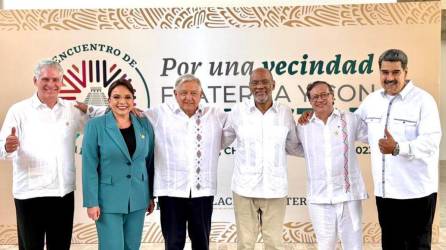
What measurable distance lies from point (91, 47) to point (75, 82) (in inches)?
15.0

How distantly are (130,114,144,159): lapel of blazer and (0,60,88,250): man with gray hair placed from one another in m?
0.48

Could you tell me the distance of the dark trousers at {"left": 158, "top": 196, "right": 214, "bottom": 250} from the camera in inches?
124

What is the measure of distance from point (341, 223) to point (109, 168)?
1563 millimetres

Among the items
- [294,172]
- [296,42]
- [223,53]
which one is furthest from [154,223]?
[296,42]

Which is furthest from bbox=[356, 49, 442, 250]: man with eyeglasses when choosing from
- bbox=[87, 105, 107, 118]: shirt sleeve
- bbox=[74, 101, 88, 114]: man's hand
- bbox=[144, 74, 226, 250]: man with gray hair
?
bbox=[74, 101, 88, 114]: man's hand

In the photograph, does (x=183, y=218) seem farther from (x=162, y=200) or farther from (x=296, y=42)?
(x=296, y=42)

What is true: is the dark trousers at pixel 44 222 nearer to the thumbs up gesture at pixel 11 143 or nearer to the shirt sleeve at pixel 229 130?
the thumbs up gesture at pixel 11 143

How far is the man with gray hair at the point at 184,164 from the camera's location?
3.11 metres

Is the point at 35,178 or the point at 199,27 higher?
the point at 199,27

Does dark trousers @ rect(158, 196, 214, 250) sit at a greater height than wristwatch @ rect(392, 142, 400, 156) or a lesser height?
lesser

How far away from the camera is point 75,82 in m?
4.46

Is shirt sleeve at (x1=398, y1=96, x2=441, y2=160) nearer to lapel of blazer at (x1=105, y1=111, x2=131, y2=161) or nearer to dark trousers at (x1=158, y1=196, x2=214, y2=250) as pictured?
dark trousers at (x1=158, y1=196, x2=214, y2=250)

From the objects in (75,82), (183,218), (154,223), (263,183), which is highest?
(75,82)

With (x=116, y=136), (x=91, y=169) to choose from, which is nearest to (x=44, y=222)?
(x=91, y=169)
